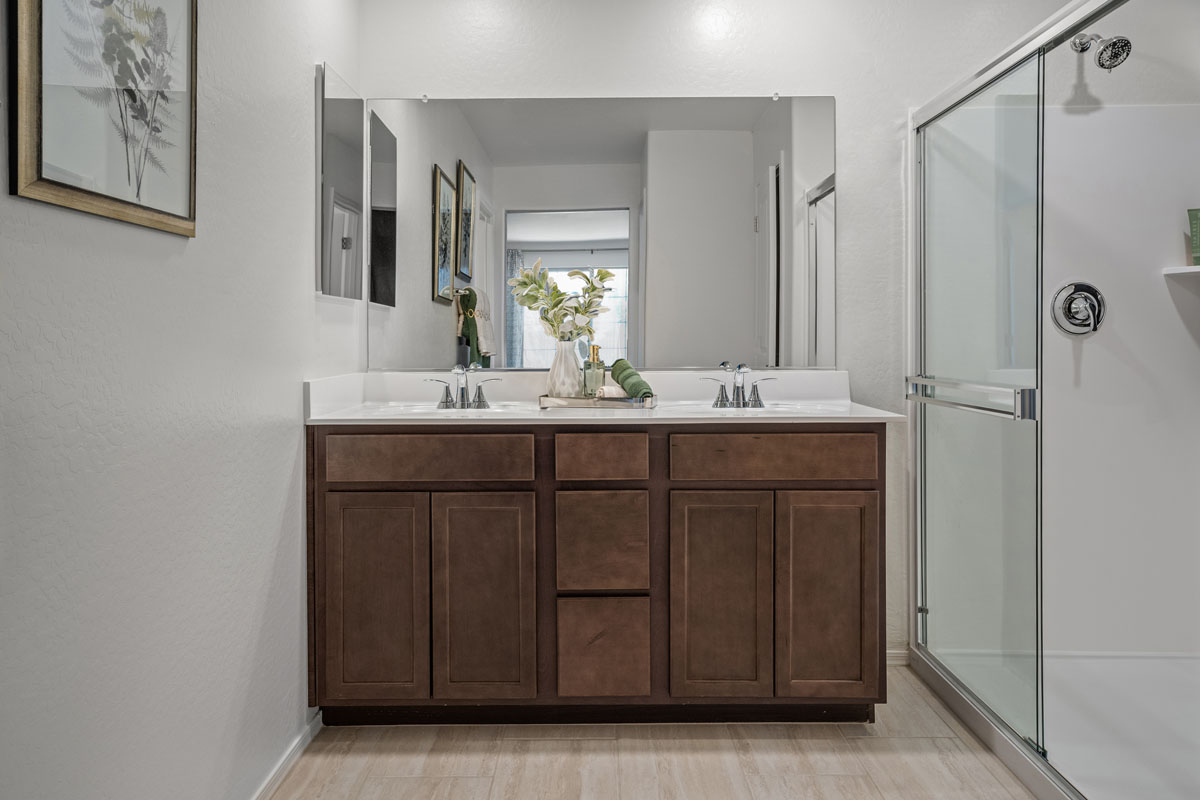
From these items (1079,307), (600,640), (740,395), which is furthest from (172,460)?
(1079,307)

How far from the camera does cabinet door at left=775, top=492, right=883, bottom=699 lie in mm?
2059

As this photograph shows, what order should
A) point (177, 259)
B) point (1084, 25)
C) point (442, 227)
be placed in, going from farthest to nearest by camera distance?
1. point (442, 227)
2. point (1084, 25)
3. point (177, 259)

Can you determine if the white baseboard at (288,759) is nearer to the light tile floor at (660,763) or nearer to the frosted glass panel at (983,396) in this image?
the light tile floor at (660,763)

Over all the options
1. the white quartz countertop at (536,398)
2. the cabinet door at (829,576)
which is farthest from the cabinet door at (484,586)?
the cabinet door at (829,576)

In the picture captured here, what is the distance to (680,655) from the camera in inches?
81.7

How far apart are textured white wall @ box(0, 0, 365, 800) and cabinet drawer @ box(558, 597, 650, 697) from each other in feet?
2.21

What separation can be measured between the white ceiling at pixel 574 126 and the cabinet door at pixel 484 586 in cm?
Answer: 117

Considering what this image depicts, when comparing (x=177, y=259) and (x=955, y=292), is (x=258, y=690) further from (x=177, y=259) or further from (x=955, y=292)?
(x=955, y=292)

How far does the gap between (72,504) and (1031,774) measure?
197 cm

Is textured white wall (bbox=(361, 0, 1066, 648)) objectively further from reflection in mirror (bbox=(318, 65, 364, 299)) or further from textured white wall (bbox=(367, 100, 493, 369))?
reflection in mirror (bbox=(318, 65, 364, 299))

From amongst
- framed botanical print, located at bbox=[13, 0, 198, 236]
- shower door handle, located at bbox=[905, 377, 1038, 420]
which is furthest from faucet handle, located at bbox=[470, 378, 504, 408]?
shower door handle, located at bbox=[905, 377, 1038, 420]

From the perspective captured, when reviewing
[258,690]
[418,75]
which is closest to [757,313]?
[418,75]

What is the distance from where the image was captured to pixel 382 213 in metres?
2.54

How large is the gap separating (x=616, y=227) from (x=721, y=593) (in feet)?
3.93
